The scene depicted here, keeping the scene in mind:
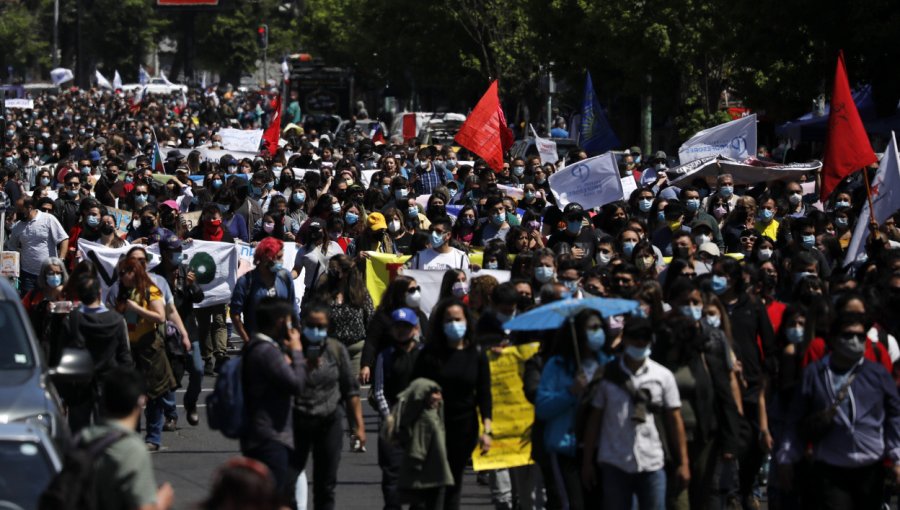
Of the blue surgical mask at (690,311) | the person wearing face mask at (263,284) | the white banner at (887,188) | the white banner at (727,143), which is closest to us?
the blue surgical mask at (690,311)

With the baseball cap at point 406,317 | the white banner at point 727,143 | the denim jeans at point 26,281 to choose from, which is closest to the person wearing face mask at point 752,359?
the baseball cap at point 406,317

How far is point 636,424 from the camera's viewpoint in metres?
8.62

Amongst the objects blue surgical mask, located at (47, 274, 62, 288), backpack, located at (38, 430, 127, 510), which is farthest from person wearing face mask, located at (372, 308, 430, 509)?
backpack, located at (38, 430, 127, 510)

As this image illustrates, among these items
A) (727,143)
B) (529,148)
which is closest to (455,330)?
(727,143)

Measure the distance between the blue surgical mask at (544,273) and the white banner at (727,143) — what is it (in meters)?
10.9

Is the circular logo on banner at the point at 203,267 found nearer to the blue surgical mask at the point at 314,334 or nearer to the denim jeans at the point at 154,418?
the denim jeans at the point at 154,418

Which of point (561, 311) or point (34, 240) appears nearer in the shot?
point (561, 311)

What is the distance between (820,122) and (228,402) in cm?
2310

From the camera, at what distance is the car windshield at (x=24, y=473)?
Answer: 7.07 meters

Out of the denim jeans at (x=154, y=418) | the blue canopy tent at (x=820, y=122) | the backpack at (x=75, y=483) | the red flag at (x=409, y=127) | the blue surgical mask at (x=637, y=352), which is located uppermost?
the blue canopy tent at (x=820, y=122)

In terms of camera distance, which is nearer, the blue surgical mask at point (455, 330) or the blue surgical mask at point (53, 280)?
the blue surgical mask at point (455, 330)

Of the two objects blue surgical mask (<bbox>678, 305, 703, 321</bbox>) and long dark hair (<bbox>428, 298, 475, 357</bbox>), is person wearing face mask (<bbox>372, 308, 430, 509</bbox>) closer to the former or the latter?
long dark hair (<bbox>428, 298, 475, 357</bbox>)

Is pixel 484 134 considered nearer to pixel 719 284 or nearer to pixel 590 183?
pixel 590 183

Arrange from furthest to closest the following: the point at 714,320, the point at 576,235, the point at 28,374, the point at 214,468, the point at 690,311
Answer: the point at 576,235
the point at 214,468
the point at 714,320
the point at 690,311
the point at 28,374
